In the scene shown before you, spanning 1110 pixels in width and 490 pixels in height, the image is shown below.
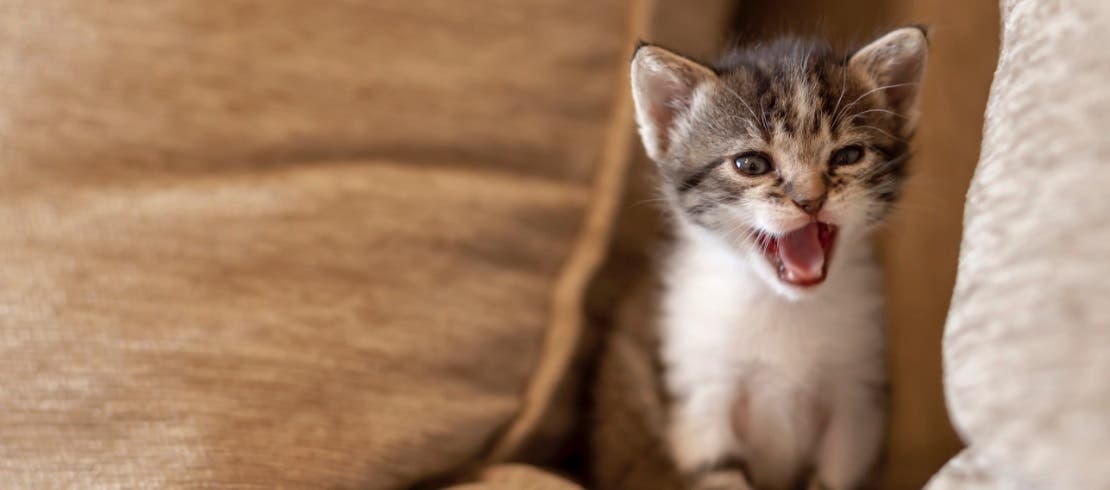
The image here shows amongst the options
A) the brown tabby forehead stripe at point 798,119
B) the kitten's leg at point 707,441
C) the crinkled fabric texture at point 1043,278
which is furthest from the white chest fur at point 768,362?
the crinkled fabric texture at point 1043,278

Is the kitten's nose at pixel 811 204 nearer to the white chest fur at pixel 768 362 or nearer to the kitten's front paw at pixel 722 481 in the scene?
the white chest fur at pixel 768 362

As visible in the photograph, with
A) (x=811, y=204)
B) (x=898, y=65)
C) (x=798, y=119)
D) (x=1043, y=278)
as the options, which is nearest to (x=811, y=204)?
(x=811, y=204)

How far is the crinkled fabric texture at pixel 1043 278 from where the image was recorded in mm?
562

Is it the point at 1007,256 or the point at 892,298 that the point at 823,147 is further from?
the point at 892,298

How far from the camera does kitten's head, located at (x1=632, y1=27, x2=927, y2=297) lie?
38.8 inches

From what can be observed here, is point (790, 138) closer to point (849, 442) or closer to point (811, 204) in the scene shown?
point (811, 204)

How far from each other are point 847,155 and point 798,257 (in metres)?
0.14

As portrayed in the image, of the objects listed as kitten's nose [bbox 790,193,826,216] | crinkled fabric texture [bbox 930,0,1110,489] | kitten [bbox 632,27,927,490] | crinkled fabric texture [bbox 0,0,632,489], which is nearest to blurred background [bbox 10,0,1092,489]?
crinkled fabric texture [bbox 0,0,632,489]

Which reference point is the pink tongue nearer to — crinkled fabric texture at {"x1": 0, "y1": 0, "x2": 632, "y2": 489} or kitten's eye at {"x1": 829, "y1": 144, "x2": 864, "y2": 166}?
kitten's eye at {"x1": 829, "y1": 144, "x2": 864, "y2": 166}

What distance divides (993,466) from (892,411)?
750 mm

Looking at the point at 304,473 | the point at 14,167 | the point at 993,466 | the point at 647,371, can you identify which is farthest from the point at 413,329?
the point at 993,466

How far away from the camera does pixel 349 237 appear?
1.14 metres

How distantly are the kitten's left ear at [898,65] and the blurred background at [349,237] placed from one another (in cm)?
16

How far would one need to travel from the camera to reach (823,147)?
98 cm
